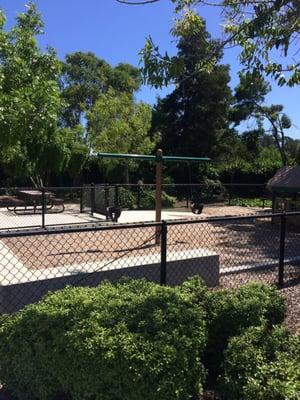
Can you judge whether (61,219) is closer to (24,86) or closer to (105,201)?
(105,201)

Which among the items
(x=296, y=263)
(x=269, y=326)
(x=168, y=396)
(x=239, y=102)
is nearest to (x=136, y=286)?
(x=269, y=326)

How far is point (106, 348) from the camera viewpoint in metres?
2.99

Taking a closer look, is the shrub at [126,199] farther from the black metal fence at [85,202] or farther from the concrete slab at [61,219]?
the concrete slab at [61,219]

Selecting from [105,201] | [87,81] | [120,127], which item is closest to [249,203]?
[120,127]

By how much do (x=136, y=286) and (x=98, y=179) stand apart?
93.1 feet

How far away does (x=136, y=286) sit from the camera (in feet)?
13.3

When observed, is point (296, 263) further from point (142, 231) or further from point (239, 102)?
point (239, 102)

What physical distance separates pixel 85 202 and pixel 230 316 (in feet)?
46.7

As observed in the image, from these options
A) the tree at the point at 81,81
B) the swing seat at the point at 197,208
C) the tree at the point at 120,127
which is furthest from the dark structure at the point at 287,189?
the tree at the point at 81,81

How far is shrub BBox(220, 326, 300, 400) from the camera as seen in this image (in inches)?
106

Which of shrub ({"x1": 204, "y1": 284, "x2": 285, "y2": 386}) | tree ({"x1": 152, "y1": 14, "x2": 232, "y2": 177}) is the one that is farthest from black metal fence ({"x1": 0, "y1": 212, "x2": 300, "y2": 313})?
tree ({"x1": 152, "y1": 14, "x2": 232, "y2": 177})

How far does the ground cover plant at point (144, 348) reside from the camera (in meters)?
2.85

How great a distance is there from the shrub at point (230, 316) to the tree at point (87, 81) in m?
36.4

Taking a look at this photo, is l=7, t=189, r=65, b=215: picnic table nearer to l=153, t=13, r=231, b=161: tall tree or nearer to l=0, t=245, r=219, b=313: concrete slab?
l=0, t=245, r=219, b=313: concrete slab
